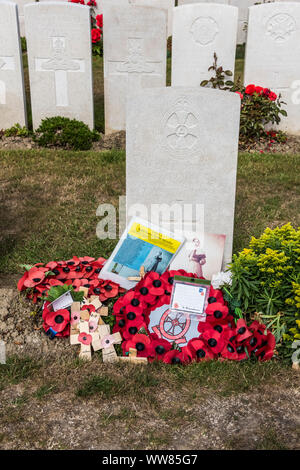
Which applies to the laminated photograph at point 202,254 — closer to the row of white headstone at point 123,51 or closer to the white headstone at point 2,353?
the white headstone at point 2,353

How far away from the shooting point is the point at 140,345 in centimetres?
297

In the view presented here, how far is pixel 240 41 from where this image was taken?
41.9 ft

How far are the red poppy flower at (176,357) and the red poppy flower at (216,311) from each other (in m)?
0.28

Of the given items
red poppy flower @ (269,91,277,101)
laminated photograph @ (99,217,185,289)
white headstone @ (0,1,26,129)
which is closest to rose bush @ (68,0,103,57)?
white headstone @ (0,1,26,129)

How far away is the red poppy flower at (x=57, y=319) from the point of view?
3.09m

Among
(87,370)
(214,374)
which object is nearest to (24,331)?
(87,370)

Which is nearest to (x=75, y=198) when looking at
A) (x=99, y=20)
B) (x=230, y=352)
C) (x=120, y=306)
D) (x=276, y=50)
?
(x=120, y=306)

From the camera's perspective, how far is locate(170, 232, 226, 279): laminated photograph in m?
3.59

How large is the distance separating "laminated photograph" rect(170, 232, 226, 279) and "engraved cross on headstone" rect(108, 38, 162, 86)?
3.71 metres

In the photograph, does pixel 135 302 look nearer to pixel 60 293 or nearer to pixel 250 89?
pixel 60 293

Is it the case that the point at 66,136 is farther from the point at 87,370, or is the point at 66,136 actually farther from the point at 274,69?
the point at 87,370

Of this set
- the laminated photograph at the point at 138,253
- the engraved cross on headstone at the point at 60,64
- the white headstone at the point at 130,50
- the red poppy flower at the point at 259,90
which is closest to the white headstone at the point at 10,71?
the engraved cross on headstone at the point at 60,64

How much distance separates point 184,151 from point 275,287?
1.08 meters

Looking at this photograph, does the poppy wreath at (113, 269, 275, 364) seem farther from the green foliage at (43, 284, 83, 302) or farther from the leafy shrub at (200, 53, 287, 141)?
the leafy shrub at (200, 53, 287, 141)
